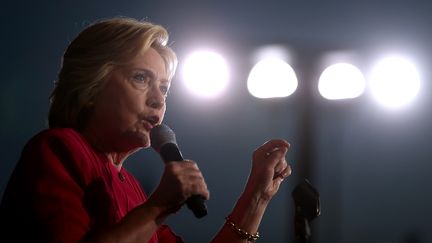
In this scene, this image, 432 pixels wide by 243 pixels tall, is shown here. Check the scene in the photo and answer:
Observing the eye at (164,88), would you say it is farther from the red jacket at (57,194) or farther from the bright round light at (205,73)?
the bright round light at (205,73)

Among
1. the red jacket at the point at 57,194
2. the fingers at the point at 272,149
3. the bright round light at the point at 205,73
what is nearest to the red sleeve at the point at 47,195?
the red jacket at the point at 57,194

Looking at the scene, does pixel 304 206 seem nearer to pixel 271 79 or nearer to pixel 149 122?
pixel 149 122

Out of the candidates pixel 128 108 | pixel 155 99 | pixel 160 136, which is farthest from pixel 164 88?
pixel 160 136

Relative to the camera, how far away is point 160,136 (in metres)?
2.53

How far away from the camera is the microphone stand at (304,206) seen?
255cm

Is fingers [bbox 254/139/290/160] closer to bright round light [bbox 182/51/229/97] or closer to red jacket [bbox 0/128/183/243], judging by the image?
red jacket [bbox 0/128/183/243]

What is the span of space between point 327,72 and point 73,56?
286 centimetres

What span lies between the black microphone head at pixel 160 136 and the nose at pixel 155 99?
0.11 m

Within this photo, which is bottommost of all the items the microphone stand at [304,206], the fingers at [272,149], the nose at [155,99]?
the microphone stand at [304,206]

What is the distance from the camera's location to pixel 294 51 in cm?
521

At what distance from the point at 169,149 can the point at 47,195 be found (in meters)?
0.47

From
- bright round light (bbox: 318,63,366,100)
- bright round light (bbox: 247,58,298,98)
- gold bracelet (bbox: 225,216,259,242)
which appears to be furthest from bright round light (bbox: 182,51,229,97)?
gold bracelet (bbox: 225,216,259,242)

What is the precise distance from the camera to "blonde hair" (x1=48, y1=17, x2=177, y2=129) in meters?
2.74

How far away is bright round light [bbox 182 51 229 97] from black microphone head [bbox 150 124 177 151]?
103 inches
